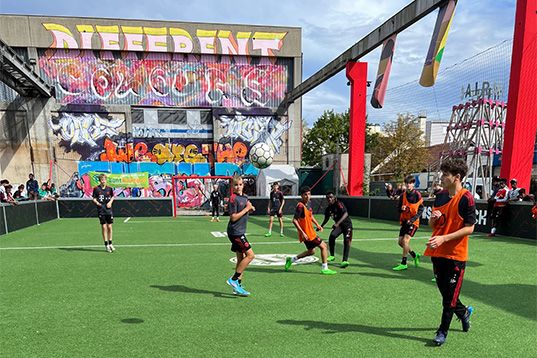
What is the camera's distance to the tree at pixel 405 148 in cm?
3575

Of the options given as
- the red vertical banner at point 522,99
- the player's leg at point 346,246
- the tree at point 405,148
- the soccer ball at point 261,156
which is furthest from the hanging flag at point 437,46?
the tree at point 405,148

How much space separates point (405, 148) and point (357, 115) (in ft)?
66.0

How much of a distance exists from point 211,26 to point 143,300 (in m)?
24.6

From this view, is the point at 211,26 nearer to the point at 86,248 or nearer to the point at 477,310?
the point at 86,248

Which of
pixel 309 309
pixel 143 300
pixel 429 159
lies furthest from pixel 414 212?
pixel 429 159

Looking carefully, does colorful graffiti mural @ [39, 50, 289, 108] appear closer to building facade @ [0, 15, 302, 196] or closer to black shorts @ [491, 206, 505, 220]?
building facade @ [0, 15, 302, 196]

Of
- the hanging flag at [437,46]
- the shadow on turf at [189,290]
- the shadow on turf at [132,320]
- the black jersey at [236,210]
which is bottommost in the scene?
the shadow on turf at [189,290]

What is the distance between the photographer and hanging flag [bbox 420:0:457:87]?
36.3 feet

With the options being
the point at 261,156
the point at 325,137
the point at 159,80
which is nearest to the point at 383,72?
the point at 261,156

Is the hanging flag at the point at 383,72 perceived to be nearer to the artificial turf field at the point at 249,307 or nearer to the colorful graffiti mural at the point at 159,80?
the artificial turf field at the point at 249,307

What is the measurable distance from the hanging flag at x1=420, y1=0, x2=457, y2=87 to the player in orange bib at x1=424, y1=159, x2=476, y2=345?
882 centimetres

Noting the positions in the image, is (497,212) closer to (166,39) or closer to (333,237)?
(333,237)

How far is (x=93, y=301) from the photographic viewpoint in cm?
529

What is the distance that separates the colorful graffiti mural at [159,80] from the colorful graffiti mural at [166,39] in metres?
0.60
